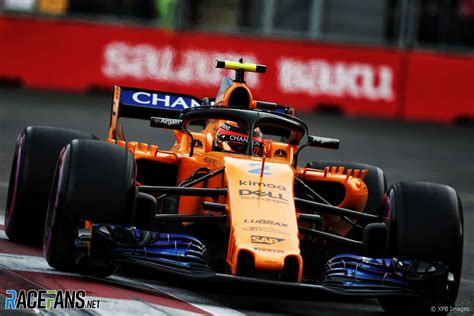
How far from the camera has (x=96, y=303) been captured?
7.05 metres

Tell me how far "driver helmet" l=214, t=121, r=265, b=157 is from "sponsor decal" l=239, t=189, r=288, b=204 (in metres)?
1.37

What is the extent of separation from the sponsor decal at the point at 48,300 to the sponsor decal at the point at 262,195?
4.36 ft

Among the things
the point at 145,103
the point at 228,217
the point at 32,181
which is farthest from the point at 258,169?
the point at 145,103

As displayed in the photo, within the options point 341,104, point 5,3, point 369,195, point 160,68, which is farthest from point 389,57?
point 369,195

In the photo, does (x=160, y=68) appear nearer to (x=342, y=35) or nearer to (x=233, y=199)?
(x=342, y=35)

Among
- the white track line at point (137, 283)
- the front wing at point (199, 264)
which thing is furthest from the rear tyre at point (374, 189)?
the white track line at point (137, 283)

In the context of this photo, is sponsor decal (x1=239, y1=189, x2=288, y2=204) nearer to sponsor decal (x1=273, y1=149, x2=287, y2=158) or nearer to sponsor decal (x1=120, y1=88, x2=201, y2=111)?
sponsor decal (x1=273, y1=149, x2=287, y2=158)

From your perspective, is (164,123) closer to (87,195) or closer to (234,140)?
(234,140)

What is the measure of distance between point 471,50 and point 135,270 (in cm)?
1654

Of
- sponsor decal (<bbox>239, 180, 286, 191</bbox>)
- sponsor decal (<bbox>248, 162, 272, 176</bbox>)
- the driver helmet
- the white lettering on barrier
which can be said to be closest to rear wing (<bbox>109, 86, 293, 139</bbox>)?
the driver helmet

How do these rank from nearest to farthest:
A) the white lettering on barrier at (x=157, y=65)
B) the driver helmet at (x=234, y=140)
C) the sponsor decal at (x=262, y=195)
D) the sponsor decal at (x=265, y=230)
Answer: the sponsor decal at (x=265, y=230)
the sponsor decal at (x=262, y=195)
the driver helmet at (x=234, y=140)
the white lettering on barrier at (x=157, y=65)

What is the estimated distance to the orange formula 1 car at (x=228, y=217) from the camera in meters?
7.68

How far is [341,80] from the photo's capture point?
23062 mm

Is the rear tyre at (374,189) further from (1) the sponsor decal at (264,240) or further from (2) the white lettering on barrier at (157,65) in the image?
(2) the white lettering on barrier at (157,65)
